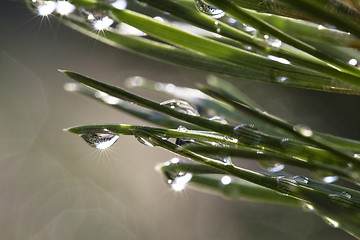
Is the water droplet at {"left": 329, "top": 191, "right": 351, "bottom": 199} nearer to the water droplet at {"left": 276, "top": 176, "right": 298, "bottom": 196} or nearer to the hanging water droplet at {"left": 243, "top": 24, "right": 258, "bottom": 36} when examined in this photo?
the water droplet at {"left": 276, "top": 176, "right": 298, "bottom": 196}

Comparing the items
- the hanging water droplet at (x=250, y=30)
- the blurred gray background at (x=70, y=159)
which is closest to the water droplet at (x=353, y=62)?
the hanging water droplet at (x=250, y=30)

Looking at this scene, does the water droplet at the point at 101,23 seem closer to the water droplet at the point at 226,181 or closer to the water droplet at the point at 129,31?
the water droplet at the point at 129,31

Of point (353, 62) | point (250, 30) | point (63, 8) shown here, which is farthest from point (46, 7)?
point (353, 62)

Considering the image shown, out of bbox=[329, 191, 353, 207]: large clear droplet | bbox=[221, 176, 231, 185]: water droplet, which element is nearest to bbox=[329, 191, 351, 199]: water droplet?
bbox=[329, 191, 353, 207]: large clear droplet

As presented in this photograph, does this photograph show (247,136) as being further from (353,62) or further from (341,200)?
(353,62)

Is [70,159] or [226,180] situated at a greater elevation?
[70,159]
